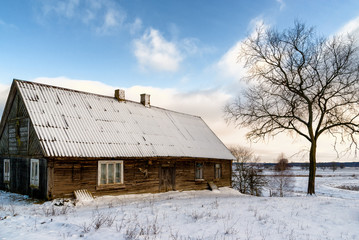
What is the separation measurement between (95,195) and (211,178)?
1076cm

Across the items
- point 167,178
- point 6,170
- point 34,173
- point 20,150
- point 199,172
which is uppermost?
point 20,150

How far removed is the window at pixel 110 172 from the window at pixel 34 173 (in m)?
3.00

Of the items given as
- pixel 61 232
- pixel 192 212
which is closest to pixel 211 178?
pixel 192 212

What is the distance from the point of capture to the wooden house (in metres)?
14.4

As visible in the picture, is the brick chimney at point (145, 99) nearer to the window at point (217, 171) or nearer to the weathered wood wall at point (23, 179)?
the window at point (217, 171)

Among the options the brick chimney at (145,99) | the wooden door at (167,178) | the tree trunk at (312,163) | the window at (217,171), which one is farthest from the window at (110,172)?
the tree trunk at (312,163)

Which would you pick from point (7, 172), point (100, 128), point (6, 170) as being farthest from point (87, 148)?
point (6, 170)

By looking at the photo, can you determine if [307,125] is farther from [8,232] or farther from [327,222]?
[8,232]

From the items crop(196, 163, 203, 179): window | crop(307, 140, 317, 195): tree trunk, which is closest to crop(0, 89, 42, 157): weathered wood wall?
crop(196, 163, 203, 179): window

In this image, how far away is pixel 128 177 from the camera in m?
17.0

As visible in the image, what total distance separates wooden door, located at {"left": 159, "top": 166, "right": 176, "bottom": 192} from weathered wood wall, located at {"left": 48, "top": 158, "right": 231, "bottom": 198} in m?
0.20

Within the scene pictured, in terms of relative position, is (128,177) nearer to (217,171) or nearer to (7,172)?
(7,172)

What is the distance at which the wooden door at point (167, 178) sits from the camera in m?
19.3

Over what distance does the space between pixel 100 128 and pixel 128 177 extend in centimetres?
326
